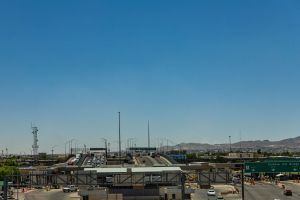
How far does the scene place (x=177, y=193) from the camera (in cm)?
7225

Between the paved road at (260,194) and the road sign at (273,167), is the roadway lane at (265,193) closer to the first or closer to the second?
the paved road at (260,194)

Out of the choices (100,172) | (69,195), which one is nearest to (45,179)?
(100,172)

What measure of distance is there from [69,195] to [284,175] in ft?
172

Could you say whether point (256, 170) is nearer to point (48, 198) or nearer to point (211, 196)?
point (211, 196)

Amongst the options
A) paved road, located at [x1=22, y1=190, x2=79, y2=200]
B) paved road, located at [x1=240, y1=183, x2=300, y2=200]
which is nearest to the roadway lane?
paved road, located at [x1=240, y1=183, x2=300, y2=200]

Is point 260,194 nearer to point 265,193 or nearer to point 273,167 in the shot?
point 265,193

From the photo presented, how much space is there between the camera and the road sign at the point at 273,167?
9219 centimetres

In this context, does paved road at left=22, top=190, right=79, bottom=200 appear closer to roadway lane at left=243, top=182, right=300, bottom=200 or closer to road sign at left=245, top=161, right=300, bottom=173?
roadway lane at left=243, top=182, right=300, bottom=200

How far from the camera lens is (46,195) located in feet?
301

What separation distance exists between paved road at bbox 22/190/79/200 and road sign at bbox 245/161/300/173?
2859 cm

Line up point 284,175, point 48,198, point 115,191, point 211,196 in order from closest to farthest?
point 115,191 < point 211,196 < point 48,198 < point 284,175

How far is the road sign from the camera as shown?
92.2m

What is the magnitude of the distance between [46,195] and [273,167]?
3539 cm

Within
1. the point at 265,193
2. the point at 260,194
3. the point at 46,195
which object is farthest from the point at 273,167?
the point at 46,195
